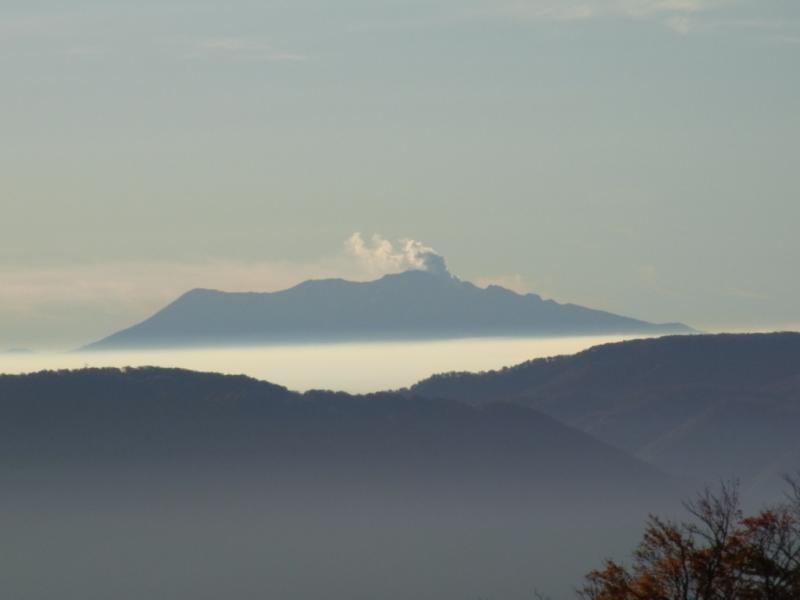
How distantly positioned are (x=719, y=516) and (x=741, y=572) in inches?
92.8

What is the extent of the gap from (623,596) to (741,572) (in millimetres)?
4549

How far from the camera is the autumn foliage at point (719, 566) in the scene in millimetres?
69312

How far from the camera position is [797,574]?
68.8 metres

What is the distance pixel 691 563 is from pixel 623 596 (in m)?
2.89

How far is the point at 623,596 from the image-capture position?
233 ft

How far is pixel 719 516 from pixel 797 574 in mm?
4089

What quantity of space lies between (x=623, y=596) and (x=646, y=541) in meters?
2.68

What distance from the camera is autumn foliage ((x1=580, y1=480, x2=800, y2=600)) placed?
6931 cm

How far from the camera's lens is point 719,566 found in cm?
7025

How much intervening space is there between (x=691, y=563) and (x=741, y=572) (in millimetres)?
1969

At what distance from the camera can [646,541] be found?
72.4 metres

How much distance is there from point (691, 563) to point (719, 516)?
2418 millimetres

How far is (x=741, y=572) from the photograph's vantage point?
70.5 meters
